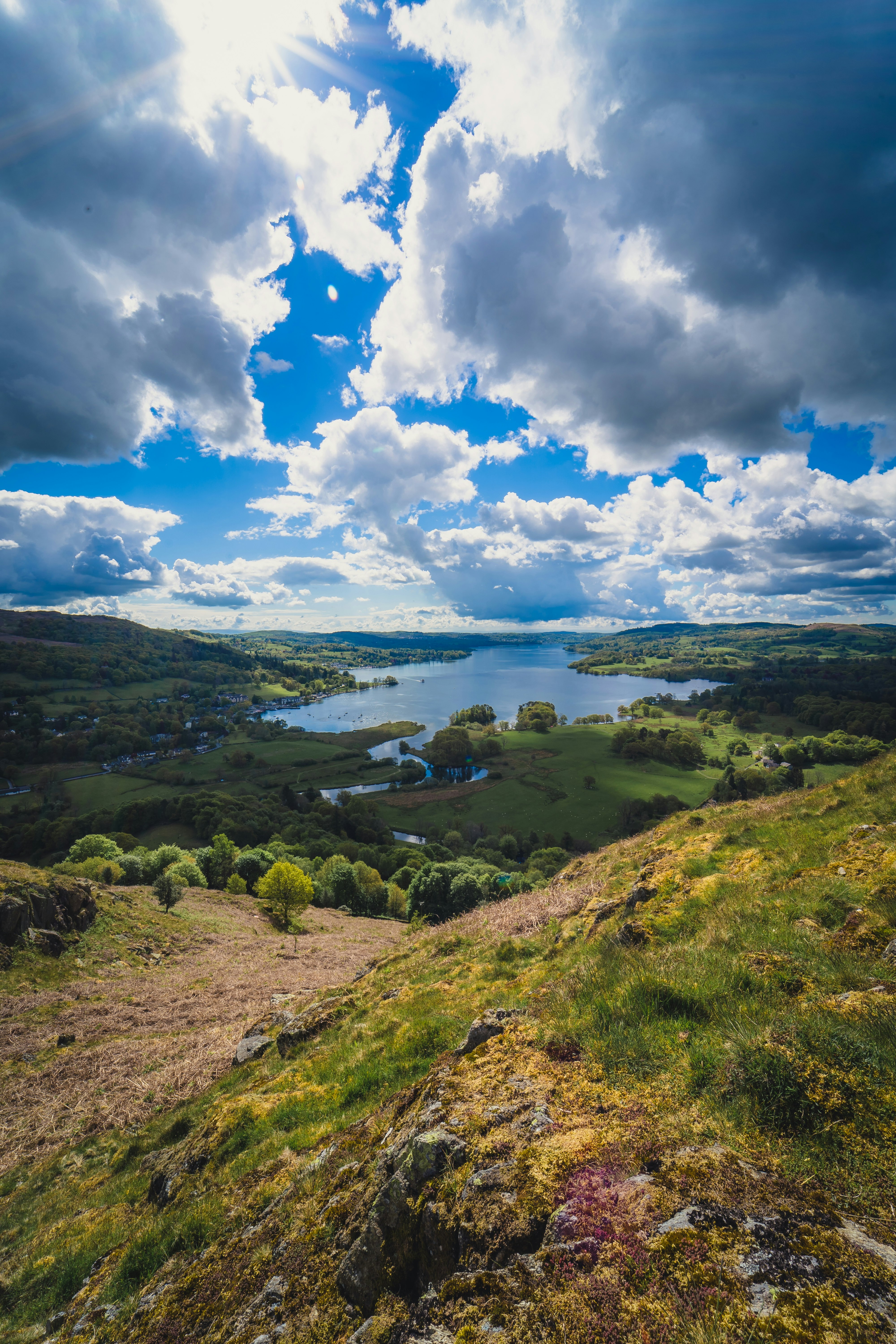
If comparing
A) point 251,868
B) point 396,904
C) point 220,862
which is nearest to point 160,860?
point 220,862

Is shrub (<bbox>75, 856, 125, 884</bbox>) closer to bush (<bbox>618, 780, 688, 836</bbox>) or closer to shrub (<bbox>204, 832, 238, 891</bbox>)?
shrub (<bbox>204, 832, 238, 891</bbox>)

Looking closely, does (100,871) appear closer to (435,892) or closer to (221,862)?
(221,862)

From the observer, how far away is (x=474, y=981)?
973 cm

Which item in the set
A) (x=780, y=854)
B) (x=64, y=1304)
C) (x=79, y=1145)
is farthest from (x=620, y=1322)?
(x=79, y=1145)

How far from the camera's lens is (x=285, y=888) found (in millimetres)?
28828

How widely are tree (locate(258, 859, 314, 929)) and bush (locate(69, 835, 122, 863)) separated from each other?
16674mm

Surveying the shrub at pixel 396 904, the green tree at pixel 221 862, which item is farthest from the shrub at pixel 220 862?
the shrub at pixel 396 904

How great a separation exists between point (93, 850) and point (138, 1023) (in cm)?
3130

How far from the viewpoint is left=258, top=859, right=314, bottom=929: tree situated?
28.8m

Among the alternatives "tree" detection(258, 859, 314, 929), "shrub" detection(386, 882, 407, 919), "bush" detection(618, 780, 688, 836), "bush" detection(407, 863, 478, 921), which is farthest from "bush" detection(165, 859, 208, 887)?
"bush" detection(618, 780, 688, 836)

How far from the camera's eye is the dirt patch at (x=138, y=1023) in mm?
10383

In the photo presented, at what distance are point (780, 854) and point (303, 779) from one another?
104 metres

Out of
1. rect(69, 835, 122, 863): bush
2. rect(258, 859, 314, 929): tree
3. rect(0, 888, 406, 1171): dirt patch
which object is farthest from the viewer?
rect(69, 835, 122, 863): bush

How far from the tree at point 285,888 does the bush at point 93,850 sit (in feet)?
54.7
